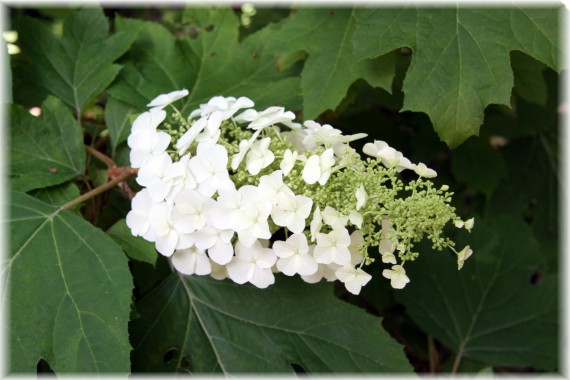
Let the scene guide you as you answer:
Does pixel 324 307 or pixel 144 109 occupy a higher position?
pixel 144 109

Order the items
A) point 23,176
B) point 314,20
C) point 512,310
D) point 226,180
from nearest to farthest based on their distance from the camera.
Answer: point 226,180
point 23,176
point 314,20
point 512,310

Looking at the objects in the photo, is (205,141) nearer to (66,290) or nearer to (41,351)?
(66,290)

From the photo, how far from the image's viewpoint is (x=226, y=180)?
1.47m

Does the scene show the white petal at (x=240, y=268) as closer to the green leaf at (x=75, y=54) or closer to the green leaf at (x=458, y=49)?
the green leaf at (x=458, y=49)

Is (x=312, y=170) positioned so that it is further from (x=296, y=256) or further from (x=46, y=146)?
(x=46, y=146)

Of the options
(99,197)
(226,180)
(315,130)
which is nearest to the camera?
(226,180)

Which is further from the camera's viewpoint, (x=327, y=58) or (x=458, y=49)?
(x=327, y=58)

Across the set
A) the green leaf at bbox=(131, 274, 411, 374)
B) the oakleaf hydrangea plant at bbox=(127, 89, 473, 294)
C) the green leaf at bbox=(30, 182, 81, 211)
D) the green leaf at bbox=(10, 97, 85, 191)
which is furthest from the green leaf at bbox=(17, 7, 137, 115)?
the green leaf at bbox=(131, 274, 411, 374)

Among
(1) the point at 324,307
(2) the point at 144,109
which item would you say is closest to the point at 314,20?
(2) the point at 144,109

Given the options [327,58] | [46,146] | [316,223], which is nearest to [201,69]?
[327,58]

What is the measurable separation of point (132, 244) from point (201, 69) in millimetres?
745

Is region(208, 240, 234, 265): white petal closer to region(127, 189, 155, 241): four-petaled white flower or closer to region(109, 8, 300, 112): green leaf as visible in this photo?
region(127, 189, 155, 241): four-petaled white flower

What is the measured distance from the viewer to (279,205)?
4.70 feet

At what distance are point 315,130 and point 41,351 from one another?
888 millimetres
